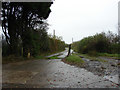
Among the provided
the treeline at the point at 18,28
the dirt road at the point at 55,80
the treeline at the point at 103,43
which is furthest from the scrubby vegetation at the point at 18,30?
the treeline at the point at 103,43

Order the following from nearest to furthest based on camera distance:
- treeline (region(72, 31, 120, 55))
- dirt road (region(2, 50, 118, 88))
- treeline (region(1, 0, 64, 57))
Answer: dirt road (region(2, 50, 118, 88))
treeline (region(1, 0, 64, 57))
treeline (region(72, 31, 120, 55))

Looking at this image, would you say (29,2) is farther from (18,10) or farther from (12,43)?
(12,43)

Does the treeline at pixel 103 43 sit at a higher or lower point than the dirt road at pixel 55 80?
higher

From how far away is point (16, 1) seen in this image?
31.7 feet

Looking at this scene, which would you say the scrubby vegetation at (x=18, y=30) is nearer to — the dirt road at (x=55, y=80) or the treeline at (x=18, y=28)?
the treeline at (x=18, y=28)

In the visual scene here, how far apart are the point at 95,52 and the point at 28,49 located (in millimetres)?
15314

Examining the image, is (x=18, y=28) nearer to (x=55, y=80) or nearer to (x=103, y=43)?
(x=55, y=80)

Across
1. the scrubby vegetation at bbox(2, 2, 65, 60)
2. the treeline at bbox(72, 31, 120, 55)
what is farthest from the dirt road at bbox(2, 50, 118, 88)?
the treeline at bbox(72, 31, 120, 55)

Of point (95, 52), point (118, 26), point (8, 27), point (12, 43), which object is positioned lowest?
point (95, 52)

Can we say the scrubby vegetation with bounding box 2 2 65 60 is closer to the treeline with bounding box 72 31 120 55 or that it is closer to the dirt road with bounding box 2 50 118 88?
the dirt road with bounding box 2 50 118 88

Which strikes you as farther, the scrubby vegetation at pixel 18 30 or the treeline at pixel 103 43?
the treeline at pixel 103 43

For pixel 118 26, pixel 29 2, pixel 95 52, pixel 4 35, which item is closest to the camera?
pixel 29 2

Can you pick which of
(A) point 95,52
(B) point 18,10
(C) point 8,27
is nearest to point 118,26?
(A) point 95,52

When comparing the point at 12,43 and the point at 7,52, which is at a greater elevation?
the point at 12,43
